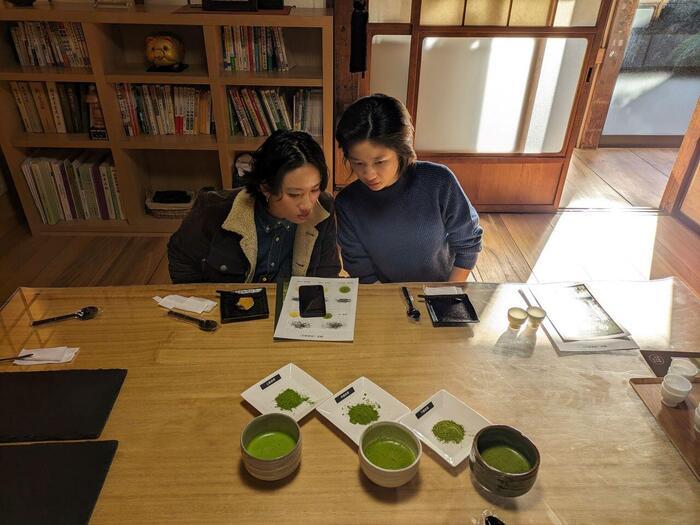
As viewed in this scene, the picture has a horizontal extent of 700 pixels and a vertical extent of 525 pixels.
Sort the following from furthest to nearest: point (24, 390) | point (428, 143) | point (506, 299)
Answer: point (428, 143)
point (506, 299)
point (24, 390)

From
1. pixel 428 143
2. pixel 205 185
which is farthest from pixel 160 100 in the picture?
pixel 428 143

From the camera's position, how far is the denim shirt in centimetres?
154

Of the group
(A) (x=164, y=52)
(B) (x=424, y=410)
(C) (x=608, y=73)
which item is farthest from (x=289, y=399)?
(C) (x=608, y=73)

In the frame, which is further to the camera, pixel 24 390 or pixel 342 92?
pixel 342 92

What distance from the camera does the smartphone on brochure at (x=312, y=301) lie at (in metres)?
1.28

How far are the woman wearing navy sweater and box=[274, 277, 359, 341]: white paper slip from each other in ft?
1.00

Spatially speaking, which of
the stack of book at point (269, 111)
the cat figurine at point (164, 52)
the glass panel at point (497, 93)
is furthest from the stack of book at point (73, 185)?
the glass panel at point (497, 93)

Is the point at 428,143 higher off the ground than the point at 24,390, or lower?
lower

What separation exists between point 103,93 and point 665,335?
2.71m

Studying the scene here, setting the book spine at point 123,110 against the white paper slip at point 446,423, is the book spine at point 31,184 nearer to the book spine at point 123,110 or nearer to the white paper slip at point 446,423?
the book spine at point 123,110

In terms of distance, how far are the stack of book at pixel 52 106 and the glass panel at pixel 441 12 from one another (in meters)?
1.86

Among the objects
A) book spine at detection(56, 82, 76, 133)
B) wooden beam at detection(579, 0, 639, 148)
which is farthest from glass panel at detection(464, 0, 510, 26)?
book spine at detection(56, 82, 76, 133)

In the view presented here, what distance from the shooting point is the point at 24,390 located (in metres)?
1.05

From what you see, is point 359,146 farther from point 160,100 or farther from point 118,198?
point 118,198
